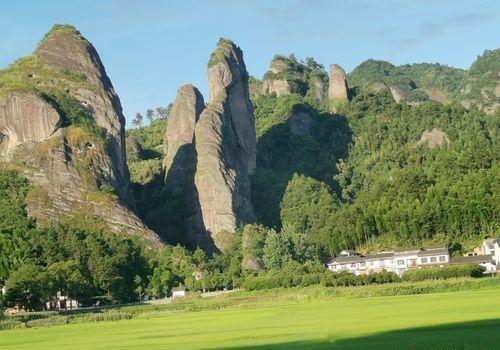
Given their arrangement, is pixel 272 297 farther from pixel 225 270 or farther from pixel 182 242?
pixel 182 242

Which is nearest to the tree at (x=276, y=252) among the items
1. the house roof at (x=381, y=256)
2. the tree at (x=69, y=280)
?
the house roof at (x=381, y=256)

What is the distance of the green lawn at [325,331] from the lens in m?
36.3

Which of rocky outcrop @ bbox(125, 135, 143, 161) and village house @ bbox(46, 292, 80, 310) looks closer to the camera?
village house @ bbox(46, 292, 80, 310)

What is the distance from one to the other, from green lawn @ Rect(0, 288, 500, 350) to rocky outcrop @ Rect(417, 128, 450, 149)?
291ft

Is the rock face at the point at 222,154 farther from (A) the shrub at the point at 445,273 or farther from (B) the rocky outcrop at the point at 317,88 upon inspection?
(A) the shrub at the point at 445,273

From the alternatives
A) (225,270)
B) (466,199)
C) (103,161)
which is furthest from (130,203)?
(466,199)

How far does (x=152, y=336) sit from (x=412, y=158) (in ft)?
328

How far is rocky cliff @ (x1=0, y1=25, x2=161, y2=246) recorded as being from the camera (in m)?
120

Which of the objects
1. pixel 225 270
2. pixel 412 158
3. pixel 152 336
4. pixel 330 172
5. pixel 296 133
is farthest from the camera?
pixel 296 133

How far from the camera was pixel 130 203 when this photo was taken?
132 meters

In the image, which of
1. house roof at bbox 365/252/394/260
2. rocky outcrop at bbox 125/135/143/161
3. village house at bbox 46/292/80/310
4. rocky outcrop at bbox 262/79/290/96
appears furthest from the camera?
rocky outcrop at bbox 262/79/290/96

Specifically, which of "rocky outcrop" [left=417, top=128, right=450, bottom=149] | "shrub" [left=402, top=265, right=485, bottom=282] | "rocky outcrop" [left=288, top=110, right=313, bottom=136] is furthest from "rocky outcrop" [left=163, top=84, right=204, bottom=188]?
"shrub" [left=402, top=265, right=485, bottom=282]

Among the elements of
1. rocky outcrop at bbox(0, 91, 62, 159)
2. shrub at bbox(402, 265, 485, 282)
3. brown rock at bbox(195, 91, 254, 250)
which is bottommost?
shrub at bbox(402, 265, 485, 282)

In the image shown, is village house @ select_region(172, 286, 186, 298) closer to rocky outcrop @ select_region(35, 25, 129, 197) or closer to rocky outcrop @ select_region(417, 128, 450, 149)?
rocky outcrop @ select_region(35, 25, 129, 197)
